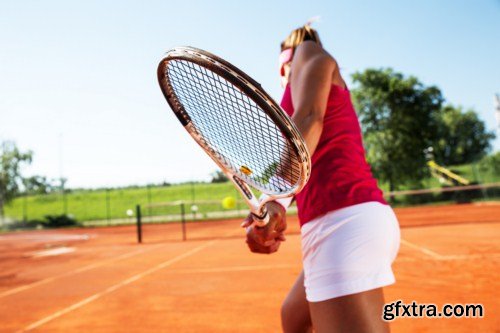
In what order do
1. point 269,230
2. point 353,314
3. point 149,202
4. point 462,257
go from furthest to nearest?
point 149,202 → point 462,257 → point 269,230 → point 353,314

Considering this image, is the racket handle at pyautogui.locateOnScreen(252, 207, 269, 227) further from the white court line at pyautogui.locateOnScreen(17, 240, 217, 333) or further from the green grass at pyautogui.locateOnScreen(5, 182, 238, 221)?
the green grass at pyautogui.locateOnScreen(5, 182, 238, 221)

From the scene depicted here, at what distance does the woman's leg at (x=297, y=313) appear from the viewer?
1679 mm

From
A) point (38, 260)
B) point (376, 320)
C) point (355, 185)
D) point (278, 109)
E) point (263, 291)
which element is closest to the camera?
point (278, 109)

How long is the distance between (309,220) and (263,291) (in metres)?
3.32

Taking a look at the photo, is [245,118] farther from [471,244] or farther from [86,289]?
[471,244]

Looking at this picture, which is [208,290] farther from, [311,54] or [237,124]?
[311,54]

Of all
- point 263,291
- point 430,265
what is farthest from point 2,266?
point 430,265

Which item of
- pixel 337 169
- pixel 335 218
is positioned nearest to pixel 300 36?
pixel 337 169

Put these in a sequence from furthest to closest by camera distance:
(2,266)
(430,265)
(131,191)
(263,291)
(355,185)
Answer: (131,191) → (2,266) → (430,265) → (263,291) → (355,185)

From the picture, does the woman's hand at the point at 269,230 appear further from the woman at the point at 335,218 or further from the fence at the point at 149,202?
the fence at the point at 149,202

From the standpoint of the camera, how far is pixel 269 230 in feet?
4.35

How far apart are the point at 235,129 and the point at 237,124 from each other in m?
0.03

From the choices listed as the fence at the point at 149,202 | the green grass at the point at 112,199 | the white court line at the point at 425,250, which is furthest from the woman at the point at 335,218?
the green grass at the point at 112,199

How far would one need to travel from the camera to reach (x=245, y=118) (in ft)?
4.27
